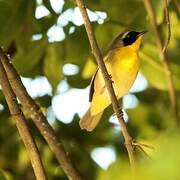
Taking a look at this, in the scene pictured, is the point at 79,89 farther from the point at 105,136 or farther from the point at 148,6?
the point at 148,6

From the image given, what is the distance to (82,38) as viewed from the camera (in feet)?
5.35

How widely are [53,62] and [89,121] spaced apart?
25 cm

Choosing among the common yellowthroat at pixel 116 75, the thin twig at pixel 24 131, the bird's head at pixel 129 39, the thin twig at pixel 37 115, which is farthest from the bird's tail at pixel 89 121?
the thin twig at pixel 24 131

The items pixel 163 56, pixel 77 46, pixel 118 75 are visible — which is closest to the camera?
pixel 163 56

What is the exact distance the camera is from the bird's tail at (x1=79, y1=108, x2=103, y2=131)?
1.71m

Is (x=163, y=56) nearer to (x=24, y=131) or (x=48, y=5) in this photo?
(x=48, y=5)

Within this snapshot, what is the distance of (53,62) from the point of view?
1.72 meters

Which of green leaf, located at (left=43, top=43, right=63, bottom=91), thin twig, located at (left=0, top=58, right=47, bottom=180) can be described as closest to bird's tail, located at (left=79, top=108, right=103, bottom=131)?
green leaf, located at (left=43, top=43, right=63, bottom=91)

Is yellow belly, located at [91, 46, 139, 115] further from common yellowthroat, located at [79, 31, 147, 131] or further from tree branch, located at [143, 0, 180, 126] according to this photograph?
tree branch, located at [143, 0, 180, 126]

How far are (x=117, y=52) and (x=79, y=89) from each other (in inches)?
9.0

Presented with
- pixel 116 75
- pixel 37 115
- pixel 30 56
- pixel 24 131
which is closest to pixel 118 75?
pixel 116 75

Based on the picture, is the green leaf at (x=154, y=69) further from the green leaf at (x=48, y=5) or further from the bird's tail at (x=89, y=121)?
the green leaf at (x=48, y=5)

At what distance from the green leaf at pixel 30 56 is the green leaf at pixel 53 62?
32 millimetres

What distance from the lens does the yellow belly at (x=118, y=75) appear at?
1772 millimetres
